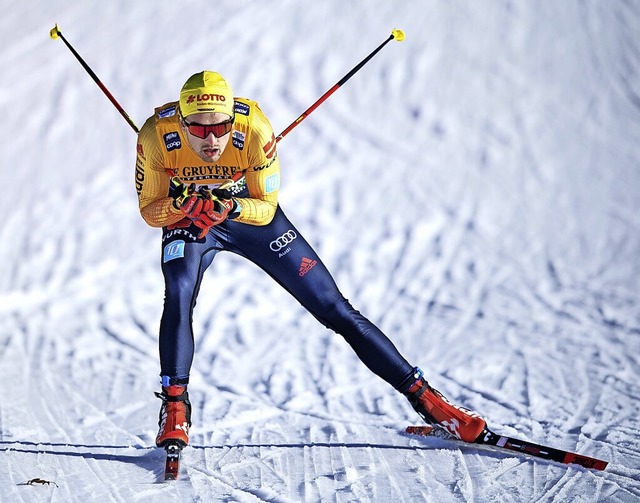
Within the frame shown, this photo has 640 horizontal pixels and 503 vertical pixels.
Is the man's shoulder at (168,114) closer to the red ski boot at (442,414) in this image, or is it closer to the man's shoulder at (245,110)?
the man's shoulder at (245,110)

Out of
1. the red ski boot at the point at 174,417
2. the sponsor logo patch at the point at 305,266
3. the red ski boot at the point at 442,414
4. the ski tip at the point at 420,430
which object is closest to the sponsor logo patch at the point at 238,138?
the sponsor logo patch at the point at 305,266

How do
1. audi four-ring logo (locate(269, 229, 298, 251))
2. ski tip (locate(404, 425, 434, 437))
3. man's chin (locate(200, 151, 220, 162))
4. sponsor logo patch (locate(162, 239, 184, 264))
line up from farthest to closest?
1. ski tip (locate(404, 425, 434, 437))
2. audi four-ring logo (locate(269, 229, 298, 251))
3. sponsor logo patch (locate(162, 239, 184, 264))
4. man's chin (locate(200, 151, 220, 162))

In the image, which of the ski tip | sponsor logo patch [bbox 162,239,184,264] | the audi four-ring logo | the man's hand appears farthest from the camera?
the ski tip

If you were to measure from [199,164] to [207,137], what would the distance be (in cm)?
21

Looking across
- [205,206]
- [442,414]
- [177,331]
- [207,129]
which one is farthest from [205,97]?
[442,414]

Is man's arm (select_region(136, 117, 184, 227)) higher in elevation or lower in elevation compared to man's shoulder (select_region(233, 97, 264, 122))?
lower

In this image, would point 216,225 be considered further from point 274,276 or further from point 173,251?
point 274,276

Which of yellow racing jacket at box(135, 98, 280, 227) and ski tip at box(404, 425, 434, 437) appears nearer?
yellow racing jacket at box(135, 98, 280, 227)

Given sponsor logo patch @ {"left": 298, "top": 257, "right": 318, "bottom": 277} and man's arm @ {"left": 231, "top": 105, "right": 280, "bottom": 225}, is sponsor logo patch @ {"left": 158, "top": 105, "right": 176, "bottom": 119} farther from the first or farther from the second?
sponsor logo patch @ {"left": 298, "top": 257, "right": 318, "bottom": 277}

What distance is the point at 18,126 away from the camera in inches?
317

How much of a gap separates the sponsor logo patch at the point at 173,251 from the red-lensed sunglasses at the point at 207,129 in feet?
1.61

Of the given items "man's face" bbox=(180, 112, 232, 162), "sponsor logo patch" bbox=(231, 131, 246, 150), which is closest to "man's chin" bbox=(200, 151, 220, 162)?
"man's face" bbox=(180, 112, 232, 162)

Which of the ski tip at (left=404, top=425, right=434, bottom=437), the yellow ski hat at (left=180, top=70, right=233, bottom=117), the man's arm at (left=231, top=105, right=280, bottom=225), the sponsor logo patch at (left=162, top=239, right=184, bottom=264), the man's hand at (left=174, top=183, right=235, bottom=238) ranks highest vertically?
the yellow ski hat at (left=180, top=70, right=233, bottom=117)

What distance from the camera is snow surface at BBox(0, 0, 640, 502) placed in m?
4.40
